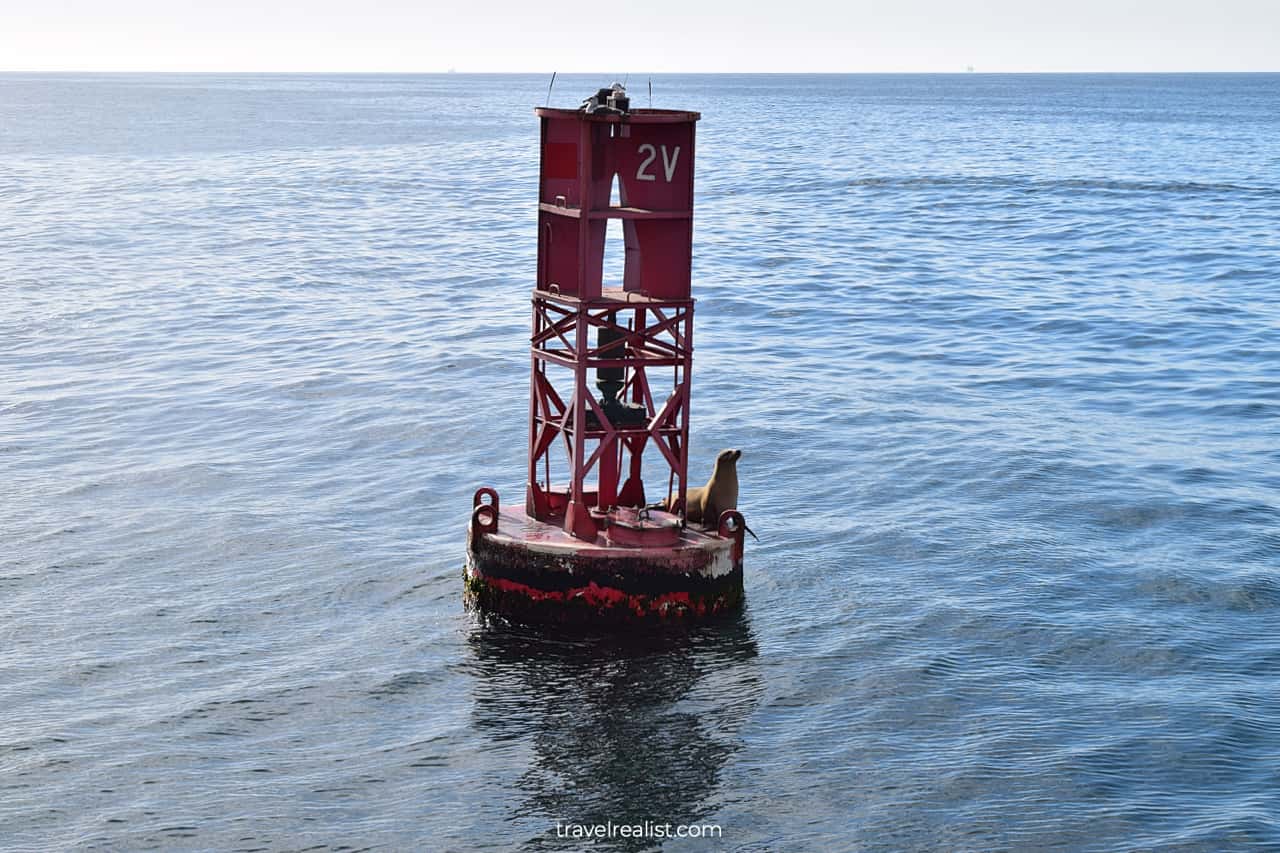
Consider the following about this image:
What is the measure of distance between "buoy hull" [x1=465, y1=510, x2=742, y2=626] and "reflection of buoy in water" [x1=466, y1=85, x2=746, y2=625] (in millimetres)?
11

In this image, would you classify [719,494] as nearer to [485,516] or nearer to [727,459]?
[727,459]

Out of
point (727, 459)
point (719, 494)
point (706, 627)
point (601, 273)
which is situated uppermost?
point (601, 273)

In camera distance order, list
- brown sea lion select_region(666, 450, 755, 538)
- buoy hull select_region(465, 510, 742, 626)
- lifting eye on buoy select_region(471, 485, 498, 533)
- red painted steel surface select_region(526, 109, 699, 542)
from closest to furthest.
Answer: red painted steel surface select_region(526, 109, 699, 542) → buoy hull select_region(465, 510, 742, 626) → lifting eye on buoy select_region(471, 485, 498, 533) → brown sea lion select_region(666, 450, 755, 538)

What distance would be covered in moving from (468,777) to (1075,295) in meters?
33.1

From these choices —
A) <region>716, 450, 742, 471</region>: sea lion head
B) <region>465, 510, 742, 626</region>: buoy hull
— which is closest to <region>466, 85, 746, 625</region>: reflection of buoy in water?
<region>465, 510, 742, 626</region>: buoy hull

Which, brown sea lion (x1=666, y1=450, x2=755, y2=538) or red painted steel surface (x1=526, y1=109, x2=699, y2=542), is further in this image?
brown sea lion (x1=666, y1=450, x2=755, y2=538)

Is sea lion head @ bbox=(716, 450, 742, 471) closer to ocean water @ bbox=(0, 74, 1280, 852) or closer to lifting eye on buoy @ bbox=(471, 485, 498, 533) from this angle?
ocean water @ bbox=(0, 74, 1280, 852)

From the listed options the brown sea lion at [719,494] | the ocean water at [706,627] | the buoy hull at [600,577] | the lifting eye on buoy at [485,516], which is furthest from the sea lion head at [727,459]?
the lifting eye on buoy at [485,516]

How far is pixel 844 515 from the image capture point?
22172 mm

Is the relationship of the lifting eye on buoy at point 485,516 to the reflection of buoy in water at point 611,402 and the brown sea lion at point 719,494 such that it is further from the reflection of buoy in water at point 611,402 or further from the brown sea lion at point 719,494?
the brown sea lion at point 719,494

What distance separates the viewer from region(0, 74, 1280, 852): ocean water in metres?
14.1

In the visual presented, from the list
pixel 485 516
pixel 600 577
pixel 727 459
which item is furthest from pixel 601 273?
pixel 600 577

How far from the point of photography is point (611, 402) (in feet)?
57.7

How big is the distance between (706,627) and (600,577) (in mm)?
1436
